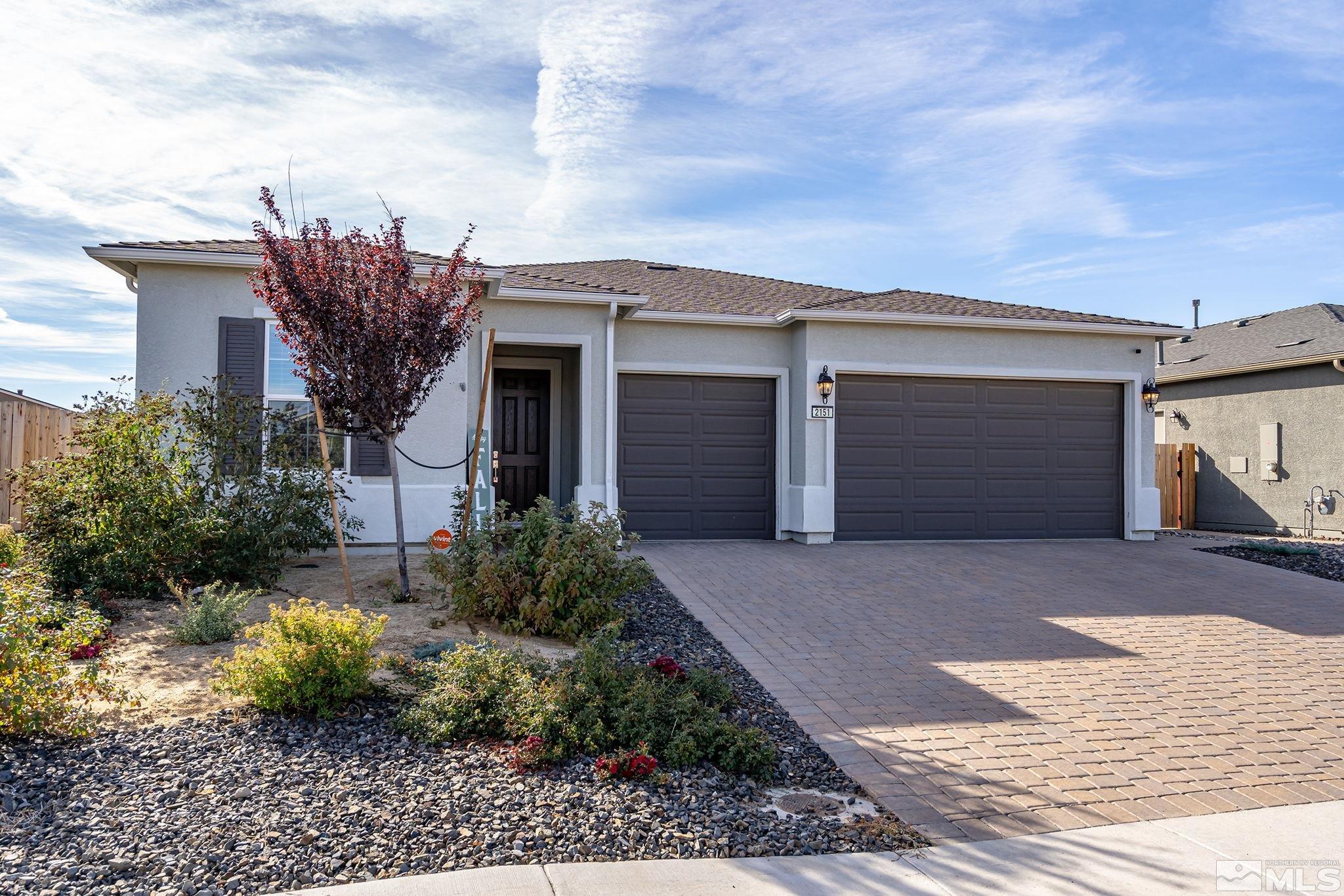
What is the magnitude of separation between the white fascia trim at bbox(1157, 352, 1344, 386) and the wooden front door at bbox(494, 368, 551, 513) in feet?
44.1

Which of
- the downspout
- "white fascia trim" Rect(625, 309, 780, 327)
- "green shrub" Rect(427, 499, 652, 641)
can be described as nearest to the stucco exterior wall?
the downspout

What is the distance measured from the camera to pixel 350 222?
7.61 metres

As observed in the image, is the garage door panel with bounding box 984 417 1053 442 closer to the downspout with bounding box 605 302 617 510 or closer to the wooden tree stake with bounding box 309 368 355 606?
the downspout with bounding box 605 302 617 510

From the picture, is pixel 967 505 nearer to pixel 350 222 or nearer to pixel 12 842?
pixel 350 222

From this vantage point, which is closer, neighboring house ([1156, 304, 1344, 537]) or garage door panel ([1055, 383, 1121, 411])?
garage door panel ([1055, 383, 1121, 411])

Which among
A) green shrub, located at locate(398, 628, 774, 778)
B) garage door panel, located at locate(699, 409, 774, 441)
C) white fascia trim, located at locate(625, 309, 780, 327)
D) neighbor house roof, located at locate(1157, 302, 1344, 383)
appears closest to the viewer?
green shrub, located at locate(398, 628, 774, 778)

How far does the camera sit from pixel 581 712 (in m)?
4.47

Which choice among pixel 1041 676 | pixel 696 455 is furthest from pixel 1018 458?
pixel 1041 676

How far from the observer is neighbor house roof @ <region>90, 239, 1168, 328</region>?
1070 cm

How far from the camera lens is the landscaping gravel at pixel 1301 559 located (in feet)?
35.5

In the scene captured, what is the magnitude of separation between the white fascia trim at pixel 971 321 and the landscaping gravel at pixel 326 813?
8.37m

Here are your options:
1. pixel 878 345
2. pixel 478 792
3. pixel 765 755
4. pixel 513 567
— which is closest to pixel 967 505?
pixel 878 345

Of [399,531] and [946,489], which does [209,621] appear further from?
[946,489]

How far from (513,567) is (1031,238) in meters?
12.6
